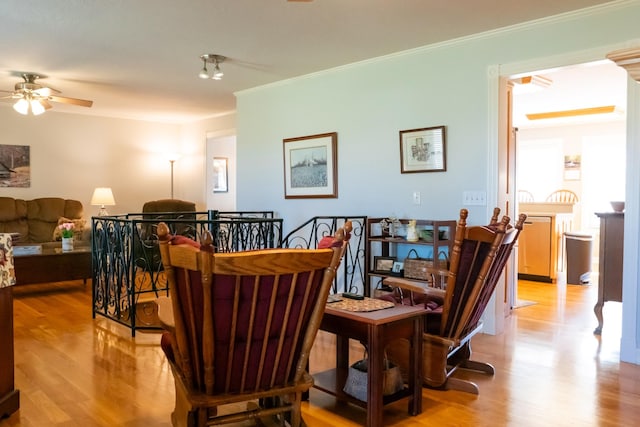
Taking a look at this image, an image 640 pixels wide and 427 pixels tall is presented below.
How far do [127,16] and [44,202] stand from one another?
4.34 metres

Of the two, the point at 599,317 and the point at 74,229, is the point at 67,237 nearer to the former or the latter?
the point at 74,229

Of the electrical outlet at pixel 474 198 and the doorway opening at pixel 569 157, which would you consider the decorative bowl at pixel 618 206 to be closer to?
the electrical outlet at pixel 474 198

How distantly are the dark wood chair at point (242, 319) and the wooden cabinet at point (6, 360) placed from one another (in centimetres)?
114

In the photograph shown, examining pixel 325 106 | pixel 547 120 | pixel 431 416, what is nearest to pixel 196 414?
pixel 431 416

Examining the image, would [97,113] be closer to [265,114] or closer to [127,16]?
[265,114]

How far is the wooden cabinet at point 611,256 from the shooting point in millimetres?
3918

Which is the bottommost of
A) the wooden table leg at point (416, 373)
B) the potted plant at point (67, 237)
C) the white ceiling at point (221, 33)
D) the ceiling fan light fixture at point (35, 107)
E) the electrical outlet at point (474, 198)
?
the wooden table leg at point (416, 373)

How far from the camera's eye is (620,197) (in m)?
8.19

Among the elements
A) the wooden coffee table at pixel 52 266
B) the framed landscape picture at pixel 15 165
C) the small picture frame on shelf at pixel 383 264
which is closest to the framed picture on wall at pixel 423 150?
the small picture frame on shelf at pixel 383 264

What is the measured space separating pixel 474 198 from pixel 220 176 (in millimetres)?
5235

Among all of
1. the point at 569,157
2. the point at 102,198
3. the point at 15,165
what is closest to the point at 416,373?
the point at 102,198

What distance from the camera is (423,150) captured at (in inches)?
173

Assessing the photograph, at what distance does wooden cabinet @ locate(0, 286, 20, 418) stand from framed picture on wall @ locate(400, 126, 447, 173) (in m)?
3.21

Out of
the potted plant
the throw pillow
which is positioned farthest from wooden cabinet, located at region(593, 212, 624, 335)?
the throw pillow
